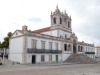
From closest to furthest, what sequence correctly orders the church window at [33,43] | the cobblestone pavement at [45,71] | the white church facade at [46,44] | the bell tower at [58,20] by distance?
the cobblestone pavement at [45,71] → the white church facade at [46,44] → the church window at [33,43] → the bell tower at [58,20]

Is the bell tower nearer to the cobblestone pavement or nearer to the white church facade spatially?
the white church facade

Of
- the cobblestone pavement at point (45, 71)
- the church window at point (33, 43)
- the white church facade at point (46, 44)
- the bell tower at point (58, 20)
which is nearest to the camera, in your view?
the cobblestone pavement at point (45, 71)

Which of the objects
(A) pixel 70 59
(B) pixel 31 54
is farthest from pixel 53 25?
(B) pixel 31 54

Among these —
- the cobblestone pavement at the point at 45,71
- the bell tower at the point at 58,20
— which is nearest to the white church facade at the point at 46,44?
the bell tower at the point at 58,20

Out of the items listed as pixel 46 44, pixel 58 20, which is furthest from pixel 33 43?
pixel 58 20

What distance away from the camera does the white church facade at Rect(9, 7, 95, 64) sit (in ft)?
113

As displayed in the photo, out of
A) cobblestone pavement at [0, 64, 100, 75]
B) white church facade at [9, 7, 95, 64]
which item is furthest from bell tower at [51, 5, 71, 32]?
cobblestone pavement at [0, 64, 100, 75]

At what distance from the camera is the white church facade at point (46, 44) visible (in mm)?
34312

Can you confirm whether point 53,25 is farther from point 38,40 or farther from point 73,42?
point 38,40

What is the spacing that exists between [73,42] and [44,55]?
1592 centimetres

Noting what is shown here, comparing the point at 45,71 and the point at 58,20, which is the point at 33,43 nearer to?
the point at 45,71

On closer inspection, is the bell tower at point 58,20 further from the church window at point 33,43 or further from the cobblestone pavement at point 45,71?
the cobblestone pavement at point 45,71

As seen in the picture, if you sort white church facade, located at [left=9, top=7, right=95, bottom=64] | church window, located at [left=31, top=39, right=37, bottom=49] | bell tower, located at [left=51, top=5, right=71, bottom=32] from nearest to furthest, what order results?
white church facade, located at [left=9, top=7, right=95, bottom=64], church window, located at [left=31, top=39, right=37, bottom=49], bell tower, located at [left=51, top=5, right=71, bottom=32]

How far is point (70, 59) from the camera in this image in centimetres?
4522
